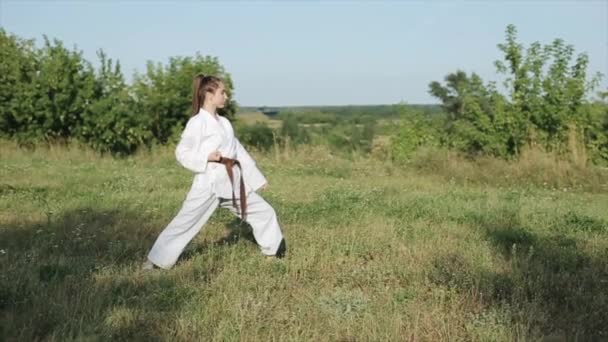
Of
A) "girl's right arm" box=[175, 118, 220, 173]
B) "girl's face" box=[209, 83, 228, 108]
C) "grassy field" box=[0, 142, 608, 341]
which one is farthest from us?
"girl's face" box=[209, 83, 228, 108]

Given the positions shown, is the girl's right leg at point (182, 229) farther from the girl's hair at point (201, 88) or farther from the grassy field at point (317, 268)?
the girl's hair at point (201, 88)

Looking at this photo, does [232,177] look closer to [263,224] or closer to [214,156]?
[214,156]

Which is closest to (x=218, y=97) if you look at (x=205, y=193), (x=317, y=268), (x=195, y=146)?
(x=195, y=146)

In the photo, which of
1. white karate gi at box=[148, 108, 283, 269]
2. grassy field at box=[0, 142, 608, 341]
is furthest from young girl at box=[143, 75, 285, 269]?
grassy field at box=[0, 142, 608, 341]

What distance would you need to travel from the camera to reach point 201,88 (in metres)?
6.56

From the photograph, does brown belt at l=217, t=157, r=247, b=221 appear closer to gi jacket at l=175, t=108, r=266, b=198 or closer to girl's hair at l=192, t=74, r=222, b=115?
gi jacket at l=175, t=108, r=266, b=198

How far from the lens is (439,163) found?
15.2m

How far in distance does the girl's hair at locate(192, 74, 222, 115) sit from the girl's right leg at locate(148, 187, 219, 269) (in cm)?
84

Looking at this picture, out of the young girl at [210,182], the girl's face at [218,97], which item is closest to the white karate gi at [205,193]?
the young girl at [210,182]

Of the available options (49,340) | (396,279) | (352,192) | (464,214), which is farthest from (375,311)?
(352,192)

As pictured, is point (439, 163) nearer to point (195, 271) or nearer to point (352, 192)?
point (352, 192)

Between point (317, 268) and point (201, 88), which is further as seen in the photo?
point (201, 88)

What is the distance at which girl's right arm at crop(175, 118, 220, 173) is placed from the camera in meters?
6.42

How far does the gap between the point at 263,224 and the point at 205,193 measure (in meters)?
0.67
